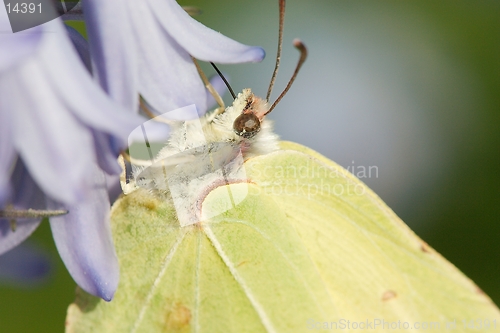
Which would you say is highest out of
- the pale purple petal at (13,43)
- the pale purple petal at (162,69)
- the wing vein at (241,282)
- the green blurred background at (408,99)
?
the pale purple petal at (13,43)

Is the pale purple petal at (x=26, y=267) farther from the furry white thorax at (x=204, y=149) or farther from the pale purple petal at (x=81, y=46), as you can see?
the pale purple petal at (x=81, y=46)

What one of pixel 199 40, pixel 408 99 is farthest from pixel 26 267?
pixel 408 99

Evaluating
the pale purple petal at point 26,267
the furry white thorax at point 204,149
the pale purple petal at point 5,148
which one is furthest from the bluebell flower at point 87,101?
the pale purple petal at point 26,267

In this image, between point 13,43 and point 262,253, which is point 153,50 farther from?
point 262,253

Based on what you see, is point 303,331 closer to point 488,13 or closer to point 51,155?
point 51,155

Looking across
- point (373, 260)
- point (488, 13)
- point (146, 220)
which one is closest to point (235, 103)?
point (146, 220)

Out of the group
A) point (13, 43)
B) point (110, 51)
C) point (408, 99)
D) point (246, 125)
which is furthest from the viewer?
point (408, 99)
